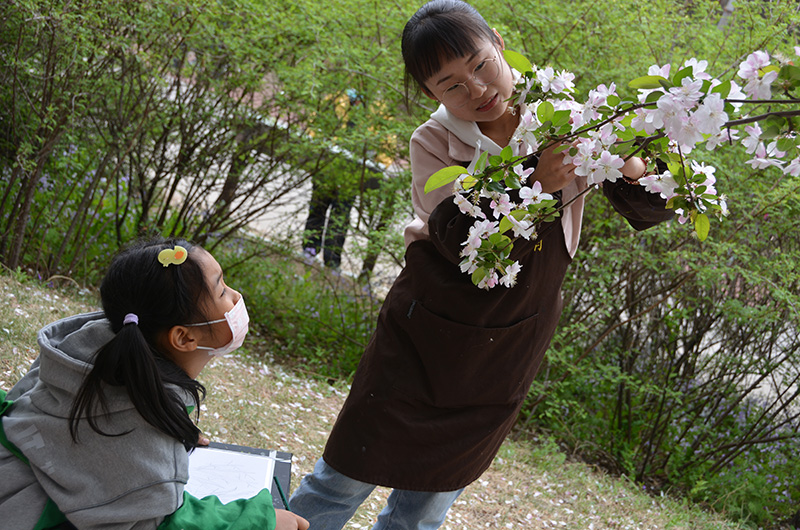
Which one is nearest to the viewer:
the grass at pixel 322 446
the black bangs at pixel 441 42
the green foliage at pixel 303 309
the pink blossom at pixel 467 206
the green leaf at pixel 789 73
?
the green leaf at pixel 789 73

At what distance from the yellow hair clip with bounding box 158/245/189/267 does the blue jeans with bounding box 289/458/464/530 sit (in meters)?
0.57

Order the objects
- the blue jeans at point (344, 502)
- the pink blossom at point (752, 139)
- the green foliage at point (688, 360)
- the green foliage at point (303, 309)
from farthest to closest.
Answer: the green foliage at point (303, 309) → the green foliage at point (688, 360) → the blue jeans at point (344, 502) → the pink blossom at point (752, 139)

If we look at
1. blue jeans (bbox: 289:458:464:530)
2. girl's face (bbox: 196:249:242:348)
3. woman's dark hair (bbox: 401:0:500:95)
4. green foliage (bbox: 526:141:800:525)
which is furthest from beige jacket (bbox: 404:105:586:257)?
green foliage (bbox: 526:141:800:525)

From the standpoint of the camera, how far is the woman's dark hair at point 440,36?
4.99 ft

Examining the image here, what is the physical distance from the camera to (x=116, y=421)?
1.32 metres

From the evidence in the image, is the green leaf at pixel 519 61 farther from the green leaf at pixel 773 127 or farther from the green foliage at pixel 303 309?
the green foliage at pixel 303 309

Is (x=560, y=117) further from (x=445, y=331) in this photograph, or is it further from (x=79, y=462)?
(x=79, y=462)

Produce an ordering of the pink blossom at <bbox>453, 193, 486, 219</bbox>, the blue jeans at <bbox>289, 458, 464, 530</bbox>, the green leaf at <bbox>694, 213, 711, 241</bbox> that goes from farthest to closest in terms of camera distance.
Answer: the blue jeans at <bbox>289, 458, 464, 530</bbox> < the pink blossom at <bbox>453, 193, 486, 219</bbox> < the green leaf at <bbox>694, 213, 711, 241</bbox>

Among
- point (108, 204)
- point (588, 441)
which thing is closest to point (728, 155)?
point (588, 441)

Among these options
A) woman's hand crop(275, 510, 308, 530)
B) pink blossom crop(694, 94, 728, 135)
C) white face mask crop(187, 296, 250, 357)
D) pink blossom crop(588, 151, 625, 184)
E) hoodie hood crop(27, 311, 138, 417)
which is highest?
pink blossom crop(694, 94, 728, 135)

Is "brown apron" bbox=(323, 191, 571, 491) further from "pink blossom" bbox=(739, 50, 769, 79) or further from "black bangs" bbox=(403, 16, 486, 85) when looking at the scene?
"pink blossom" bbox=(739, 50, 769, 79)

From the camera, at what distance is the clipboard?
6.17ft

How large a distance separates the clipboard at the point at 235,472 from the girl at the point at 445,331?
0.79 ft

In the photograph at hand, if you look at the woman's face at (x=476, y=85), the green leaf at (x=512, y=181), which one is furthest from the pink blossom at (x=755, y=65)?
the woman's face at (x=476, y=85)
